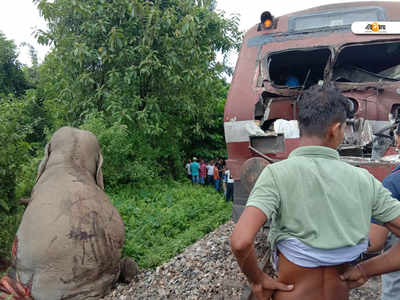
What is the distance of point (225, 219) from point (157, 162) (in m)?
4.60

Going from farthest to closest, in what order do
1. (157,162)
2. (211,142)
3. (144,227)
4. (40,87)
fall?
(211,142) → (40,87) → (157,162) → (144,227)

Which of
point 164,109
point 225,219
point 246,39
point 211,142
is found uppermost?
point 246,39

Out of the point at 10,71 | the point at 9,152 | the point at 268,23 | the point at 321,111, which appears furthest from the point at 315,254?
the point at 10,71

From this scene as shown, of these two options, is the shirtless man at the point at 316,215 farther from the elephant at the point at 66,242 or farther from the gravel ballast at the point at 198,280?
the elephant at the point at 66,242

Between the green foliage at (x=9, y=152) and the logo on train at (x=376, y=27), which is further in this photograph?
the green foliage at (x=9, y=152)

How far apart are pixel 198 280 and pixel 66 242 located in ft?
4.77

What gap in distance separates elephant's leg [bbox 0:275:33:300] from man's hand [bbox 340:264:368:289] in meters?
3.08

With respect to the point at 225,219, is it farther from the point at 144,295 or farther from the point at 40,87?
the point at 40,87

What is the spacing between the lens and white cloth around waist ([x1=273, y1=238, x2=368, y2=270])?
1524mm

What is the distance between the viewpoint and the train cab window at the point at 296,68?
5599 millimetres

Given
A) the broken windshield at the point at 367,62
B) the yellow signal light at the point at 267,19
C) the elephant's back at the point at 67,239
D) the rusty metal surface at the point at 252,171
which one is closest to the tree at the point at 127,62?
the yellow signal light at the point at 267,19

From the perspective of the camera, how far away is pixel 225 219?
22.7 feet

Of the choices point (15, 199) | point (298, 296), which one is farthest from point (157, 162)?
point (298, 296)

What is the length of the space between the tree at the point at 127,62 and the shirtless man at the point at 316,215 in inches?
288
